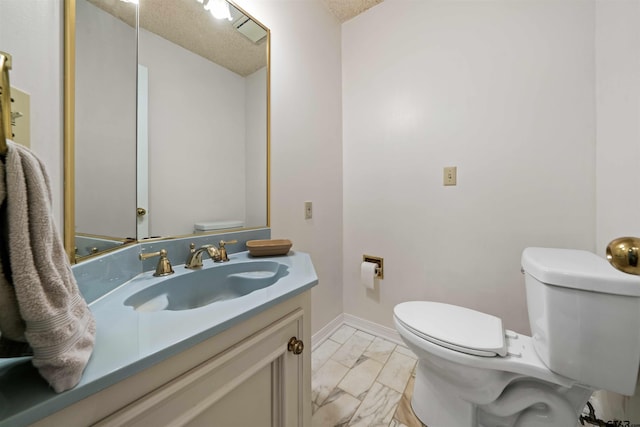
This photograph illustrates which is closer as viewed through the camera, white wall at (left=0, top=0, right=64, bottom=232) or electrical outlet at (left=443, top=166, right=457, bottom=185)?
white wall at (left=0, top=0, right=64, bottom=232)

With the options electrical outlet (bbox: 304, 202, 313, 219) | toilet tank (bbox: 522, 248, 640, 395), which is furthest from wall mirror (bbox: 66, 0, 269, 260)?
toilet tank (bbox: 522, 248, 640, 395)

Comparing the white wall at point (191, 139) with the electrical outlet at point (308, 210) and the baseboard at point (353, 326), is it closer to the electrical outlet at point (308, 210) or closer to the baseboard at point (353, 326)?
the electrical outlet at point (308, 210)

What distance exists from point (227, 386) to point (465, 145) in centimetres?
149

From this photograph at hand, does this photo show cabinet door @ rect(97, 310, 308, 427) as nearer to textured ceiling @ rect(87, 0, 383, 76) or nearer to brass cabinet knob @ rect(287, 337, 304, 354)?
brass cabinet knob @ rect(287, 337, 304, 354)

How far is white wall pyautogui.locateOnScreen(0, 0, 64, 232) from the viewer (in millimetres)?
392

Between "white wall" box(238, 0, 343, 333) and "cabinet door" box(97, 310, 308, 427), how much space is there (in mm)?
719

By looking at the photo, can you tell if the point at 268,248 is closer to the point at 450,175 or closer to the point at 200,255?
the point at 200,255

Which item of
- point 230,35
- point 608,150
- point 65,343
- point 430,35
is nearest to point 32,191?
point 65,343

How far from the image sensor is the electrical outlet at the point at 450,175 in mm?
1308

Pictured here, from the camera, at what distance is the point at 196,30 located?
96 cm

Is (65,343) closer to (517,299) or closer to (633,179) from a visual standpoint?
(633,179)

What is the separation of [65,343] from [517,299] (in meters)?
1.62

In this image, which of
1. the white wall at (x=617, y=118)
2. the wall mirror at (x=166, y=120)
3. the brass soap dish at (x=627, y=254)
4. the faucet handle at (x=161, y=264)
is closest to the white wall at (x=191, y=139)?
the wall mirror at (x=166, y=120)

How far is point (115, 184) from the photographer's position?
2.25 feet
